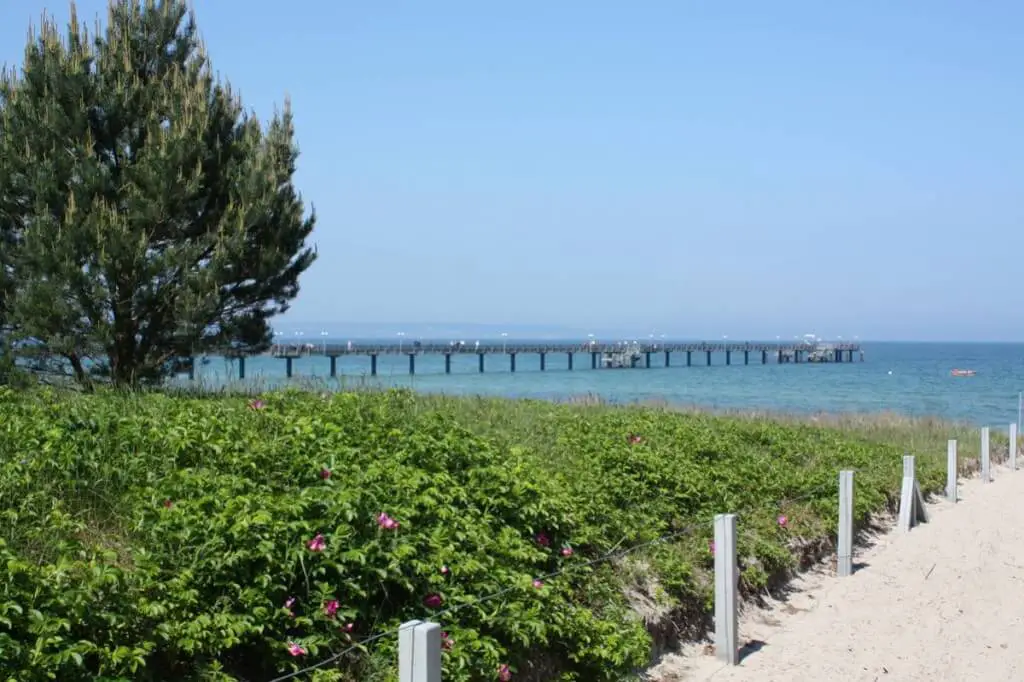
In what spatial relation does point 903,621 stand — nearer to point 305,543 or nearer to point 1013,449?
point 305,543

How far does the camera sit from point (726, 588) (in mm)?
6539

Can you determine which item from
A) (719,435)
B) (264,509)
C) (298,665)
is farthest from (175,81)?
(298,665)

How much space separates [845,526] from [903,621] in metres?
1.64

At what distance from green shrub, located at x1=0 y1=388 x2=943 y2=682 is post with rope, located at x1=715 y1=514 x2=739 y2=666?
557 mm

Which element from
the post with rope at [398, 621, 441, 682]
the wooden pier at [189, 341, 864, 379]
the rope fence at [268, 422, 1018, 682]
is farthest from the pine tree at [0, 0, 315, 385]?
the wooden pier at [189, 341, 864, 379]

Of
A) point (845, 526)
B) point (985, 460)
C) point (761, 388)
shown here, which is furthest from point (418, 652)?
point (761, 388)

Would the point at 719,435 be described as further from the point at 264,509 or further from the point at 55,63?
the point at 55,63

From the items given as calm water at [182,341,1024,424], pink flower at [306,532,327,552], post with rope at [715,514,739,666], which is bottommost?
calm water at [182,341,1024,424]

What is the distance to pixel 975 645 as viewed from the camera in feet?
23.7

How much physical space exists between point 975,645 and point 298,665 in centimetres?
541

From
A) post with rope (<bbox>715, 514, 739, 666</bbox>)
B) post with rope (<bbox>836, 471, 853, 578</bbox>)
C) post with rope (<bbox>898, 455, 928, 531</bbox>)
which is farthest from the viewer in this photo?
post with rope (<bbox>898, 455, 928, 531</bbox>)

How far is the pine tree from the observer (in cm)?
1248

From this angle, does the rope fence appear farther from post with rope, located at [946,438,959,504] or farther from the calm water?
the calm water

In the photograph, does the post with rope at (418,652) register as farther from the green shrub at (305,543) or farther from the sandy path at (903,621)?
the sandy path at (903,621)
